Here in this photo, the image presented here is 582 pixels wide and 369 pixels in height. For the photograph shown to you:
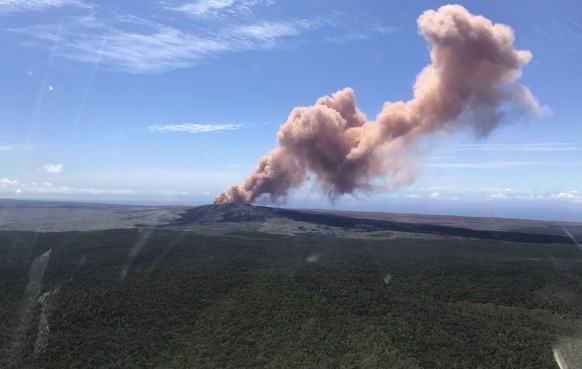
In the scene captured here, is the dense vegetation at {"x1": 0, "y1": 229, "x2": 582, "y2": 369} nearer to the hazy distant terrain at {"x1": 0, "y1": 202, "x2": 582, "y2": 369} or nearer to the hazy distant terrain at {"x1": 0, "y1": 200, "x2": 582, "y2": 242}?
the hazy distant terrain at {"x1": 0, "y1": 202, "x2": 582, "y2": 369}

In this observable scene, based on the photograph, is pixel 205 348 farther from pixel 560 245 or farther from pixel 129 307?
pixel 560 245

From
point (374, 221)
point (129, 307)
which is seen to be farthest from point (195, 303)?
point (374, 221)

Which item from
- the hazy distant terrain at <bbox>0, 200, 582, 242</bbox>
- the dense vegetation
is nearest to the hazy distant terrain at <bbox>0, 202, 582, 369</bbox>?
the dense vegetation

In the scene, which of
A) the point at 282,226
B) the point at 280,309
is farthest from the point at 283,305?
the point at 282,226

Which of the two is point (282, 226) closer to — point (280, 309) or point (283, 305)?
point (283, 305)

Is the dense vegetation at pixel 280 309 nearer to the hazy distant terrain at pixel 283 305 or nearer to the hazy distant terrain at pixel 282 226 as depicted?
the hazy distant terrain at pixel 283 305
